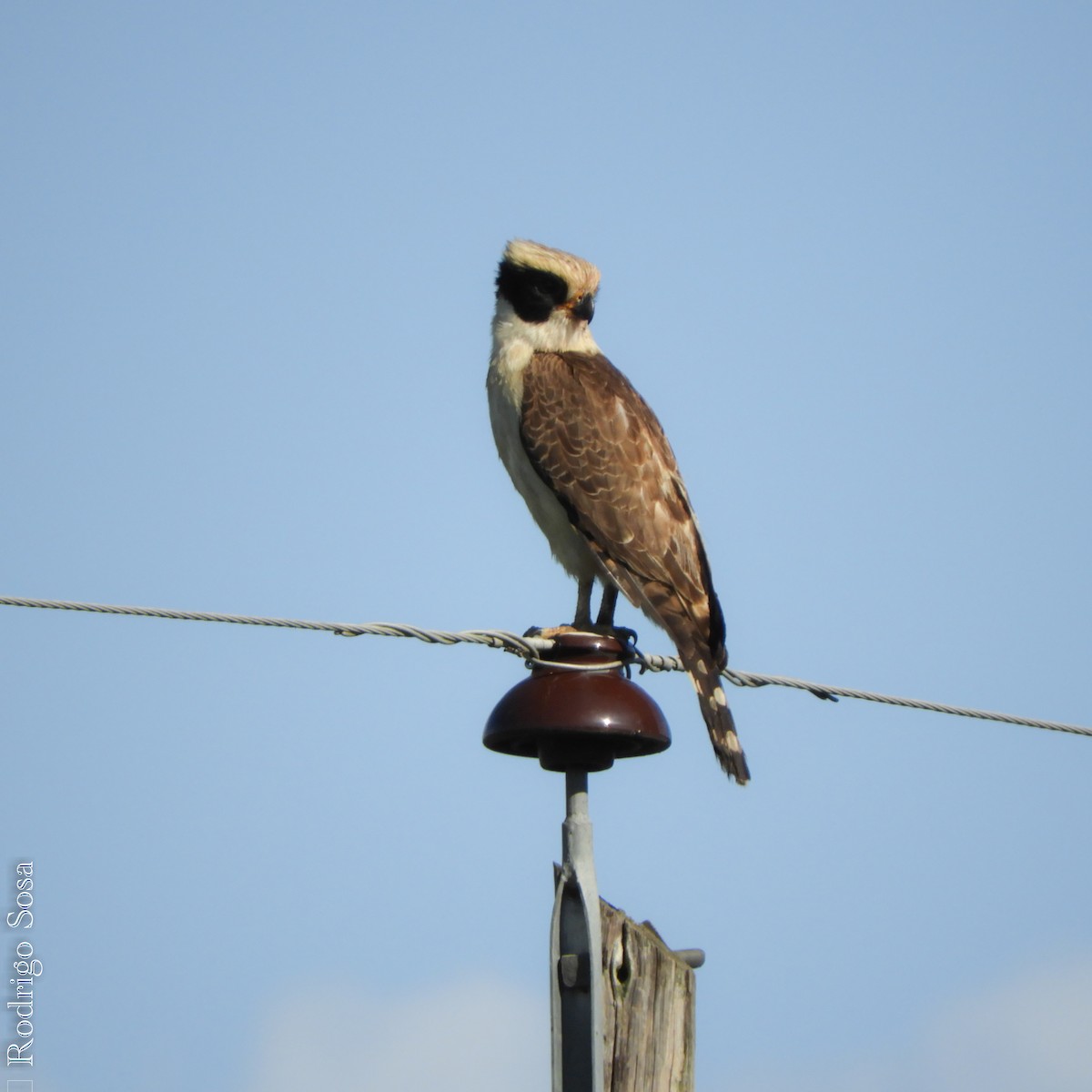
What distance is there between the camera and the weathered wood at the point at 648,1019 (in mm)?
3986

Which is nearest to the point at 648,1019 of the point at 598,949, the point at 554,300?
the point at 598,949

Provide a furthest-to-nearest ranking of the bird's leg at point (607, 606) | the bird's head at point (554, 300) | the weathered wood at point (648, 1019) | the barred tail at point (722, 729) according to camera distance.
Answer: the bird's head at point (554, 300) < the bird's leg at point (607, 606) < the barred tail at point (722, 729) < the weathered wood at point (648, 1019)

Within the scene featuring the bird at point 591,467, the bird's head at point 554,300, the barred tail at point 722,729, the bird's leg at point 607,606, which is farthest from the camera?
the bird's head at point 554,300

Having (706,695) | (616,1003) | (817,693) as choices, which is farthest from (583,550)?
(616,1003)

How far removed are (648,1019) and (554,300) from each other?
4.16 m

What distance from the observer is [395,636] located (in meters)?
4.35

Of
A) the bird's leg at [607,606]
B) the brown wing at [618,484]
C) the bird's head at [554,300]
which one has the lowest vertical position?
the bird's leg at [607,606]

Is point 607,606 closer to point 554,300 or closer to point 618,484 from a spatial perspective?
point 618,484

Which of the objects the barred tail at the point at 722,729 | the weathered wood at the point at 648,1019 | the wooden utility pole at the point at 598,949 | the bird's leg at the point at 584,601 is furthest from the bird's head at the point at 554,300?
the weathered wood at the point at 648,1019

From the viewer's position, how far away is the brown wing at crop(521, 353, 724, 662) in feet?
21.6

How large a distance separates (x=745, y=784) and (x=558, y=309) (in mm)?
2647

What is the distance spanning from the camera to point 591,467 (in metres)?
6.79

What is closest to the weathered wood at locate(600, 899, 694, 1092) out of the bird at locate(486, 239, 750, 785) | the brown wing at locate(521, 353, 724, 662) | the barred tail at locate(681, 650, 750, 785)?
the barred tail at locate(681, 650, 750, 785)

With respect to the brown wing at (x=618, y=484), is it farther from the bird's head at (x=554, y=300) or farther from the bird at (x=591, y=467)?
the bird's head at (x=554, y=300)
